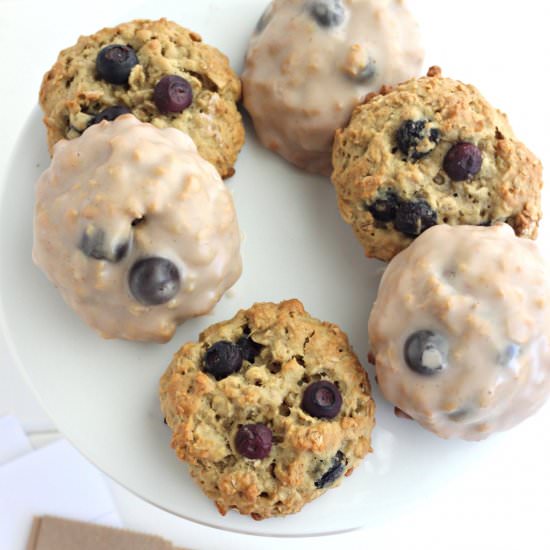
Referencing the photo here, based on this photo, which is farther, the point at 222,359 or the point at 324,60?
the point at 324,60

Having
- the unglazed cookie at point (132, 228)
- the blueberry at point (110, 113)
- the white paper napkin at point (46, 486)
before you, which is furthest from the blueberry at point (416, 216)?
the white paper napkin at point (46, 486)

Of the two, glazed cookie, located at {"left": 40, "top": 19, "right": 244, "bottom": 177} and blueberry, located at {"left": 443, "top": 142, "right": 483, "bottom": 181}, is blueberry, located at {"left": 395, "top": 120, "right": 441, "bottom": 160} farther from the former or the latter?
glazed cookie, located at {"left": 40, "top": 19, "right": 244, "bottom": 177}

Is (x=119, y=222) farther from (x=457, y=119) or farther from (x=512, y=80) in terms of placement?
(x=512, y=80)

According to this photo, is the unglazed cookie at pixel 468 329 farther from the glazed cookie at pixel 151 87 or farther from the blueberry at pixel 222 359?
the glazed cookie at pixel 151 87

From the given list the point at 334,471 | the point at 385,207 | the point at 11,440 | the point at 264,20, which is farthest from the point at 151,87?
the point at 11,440

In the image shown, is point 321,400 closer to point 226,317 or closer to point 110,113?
point 226,317

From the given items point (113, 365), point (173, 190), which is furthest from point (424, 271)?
point (113, 365)
